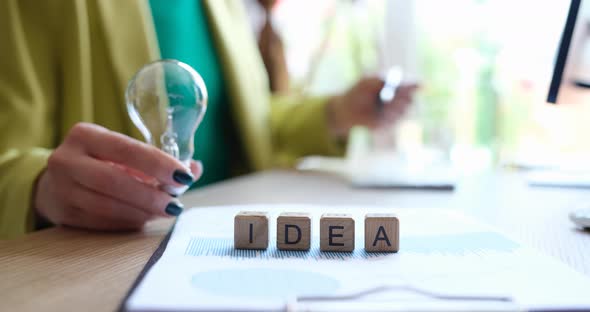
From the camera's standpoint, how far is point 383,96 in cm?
116

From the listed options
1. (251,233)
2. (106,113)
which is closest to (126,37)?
(106,113)

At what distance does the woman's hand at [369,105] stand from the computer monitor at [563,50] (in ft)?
1.54

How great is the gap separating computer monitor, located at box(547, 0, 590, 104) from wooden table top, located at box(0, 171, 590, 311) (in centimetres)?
13

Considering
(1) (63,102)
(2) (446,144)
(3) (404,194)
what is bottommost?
(2) (446,144)

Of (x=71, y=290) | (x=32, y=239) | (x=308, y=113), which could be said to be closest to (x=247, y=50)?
(x=308, y=113)

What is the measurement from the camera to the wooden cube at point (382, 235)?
17.8 inches

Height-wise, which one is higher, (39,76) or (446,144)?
(39,76)

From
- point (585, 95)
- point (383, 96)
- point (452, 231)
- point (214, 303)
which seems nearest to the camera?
point (214, 303)

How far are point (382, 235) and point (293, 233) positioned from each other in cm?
6

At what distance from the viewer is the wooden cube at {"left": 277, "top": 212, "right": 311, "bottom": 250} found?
0.45 metres

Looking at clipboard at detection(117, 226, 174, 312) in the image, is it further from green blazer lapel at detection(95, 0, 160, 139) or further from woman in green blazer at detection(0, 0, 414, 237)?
green blazer lapel at detection(95, 0, 160, 139)

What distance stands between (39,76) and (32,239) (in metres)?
0.34

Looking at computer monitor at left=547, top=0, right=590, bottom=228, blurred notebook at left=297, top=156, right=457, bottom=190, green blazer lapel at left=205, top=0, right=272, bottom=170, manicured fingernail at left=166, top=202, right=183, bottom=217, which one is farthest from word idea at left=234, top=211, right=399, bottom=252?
green blazer lapel at left=205, top=0, right=272, bottom=170

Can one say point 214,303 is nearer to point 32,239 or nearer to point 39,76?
point 32,239
